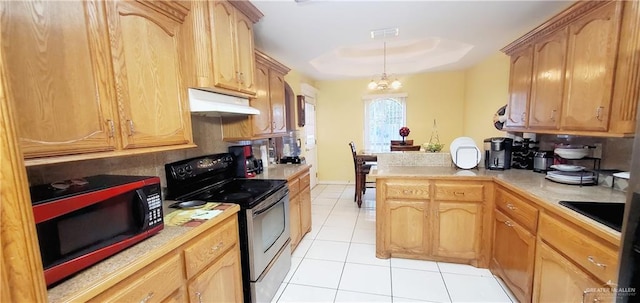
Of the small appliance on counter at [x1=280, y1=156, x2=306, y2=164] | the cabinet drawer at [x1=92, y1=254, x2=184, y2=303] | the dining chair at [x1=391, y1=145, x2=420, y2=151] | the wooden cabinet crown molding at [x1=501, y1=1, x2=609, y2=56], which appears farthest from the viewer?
the dining chair at [x1=391, y1=145, x2=420, y2=151]

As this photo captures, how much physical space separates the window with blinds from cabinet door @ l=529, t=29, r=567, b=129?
125 inches

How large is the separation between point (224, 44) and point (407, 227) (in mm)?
2287

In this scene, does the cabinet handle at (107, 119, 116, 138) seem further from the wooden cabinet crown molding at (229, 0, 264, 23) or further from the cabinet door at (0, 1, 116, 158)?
the wooden cabinet crown molding at (229, 0, 264, 23)

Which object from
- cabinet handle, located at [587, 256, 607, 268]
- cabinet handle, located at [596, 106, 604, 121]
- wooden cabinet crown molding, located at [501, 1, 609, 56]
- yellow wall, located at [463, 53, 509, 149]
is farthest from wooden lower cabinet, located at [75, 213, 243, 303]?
yellow wall, located at [463, 53, 509, 149]

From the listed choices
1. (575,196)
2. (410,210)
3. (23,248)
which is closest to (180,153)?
(23,248)

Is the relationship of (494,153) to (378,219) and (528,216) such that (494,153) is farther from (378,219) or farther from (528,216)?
(378,219)

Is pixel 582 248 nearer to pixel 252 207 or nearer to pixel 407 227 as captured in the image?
pixel 407 227

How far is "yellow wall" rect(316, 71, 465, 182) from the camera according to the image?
5105 mm

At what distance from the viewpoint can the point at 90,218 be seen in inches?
38.9

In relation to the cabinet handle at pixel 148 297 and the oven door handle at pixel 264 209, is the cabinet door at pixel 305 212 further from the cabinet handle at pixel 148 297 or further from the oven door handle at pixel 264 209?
the cabinet handle at pixel 148 297

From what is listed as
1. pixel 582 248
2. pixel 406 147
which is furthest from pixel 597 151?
pixel 406 147

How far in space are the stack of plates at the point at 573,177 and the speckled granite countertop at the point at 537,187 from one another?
0.04m

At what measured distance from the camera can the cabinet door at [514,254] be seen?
5.73 feet

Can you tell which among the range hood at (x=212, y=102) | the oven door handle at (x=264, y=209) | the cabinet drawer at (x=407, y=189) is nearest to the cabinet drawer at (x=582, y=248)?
the cabinet drawer at (x=407, y=189)
